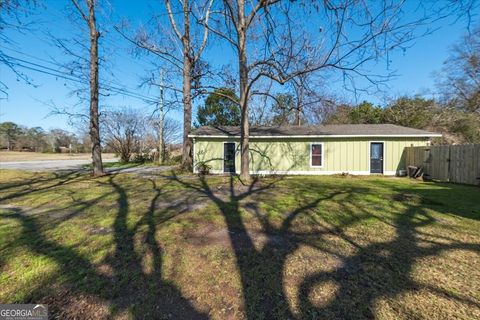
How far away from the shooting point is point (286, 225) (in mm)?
4605

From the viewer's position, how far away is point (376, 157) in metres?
13.4

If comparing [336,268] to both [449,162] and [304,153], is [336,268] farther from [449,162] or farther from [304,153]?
[304,153]

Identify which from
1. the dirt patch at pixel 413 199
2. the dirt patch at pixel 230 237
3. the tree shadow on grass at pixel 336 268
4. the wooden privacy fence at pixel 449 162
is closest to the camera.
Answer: the tree shadow on grass at pixel 336 268

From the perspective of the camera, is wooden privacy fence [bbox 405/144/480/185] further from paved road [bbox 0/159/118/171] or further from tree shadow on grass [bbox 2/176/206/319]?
paved road [bbox 0/159/118/171]

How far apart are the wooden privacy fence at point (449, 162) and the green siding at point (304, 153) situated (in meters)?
0.83

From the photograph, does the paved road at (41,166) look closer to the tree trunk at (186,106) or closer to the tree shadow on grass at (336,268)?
the tree trunk at (186,106)

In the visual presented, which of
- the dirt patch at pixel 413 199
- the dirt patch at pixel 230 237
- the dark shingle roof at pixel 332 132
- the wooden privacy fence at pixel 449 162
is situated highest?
Answer: the dark shingle roof at pixel 332 132

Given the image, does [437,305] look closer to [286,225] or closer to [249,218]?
[286,225]

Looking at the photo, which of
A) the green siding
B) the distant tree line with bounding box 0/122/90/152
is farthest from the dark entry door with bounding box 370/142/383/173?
the distant tree line with bounding box 0/122/90/152

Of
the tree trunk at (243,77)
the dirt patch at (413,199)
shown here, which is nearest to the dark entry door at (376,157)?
the dirt patch at (413,199)

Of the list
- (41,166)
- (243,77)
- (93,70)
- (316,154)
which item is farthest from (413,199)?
(41,166)

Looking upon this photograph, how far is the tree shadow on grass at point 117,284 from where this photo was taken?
2305 millimetres

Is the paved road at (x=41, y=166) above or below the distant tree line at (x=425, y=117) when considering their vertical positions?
below

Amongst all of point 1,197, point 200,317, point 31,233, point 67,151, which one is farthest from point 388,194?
point 67,151
